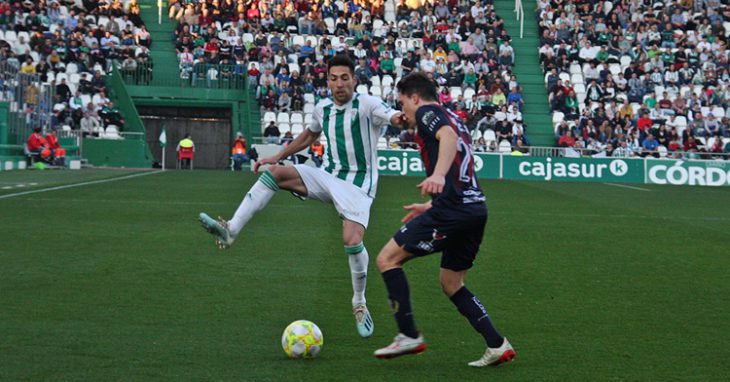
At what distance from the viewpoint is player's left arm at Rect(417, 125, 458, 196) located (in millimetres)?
5449

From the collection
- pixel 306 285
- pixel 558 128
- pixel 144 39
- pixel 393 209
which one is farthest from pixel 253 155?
pixel 306 285

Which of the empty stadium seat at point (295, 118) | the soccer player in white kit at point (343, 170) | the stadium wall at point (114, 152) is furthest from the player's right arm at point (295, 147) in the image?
the empty stadium seat at point (295, 118)

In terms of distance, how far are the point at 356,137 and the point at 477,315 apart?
1936mm

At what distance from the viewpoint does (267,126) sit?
35.7 metres

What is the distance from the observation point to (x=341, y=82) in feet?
23.8

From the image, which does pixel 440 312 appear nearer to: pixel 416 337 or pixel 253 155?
pixel 416 337

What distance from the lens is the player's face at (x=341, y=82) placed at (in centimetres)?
723

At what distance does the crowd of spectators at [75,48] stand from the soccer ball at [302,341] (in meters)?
28.6

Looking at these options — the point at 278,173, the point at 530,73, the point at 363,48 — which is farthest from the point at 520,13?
the point at 278,173

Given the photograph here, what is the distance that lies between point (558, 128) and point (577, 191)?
1091 cm

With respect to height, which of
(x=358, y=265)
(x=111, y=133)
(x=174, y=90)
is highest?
(x=174, y=90)

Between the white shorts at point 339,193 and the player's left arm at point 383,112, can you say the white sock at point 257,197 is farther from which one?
the player's left arm at point 383,112

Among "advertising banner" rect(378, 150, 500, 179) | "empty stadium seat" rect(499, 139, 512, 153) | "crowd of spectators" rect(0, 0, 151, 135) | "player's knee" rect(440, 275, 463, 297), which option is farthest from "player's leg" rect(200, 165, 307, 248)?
"empty stadium seat" rect(499, 139, 512, 153)

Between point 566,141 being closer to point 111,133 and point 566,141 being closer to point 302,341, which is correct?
point 111,133
